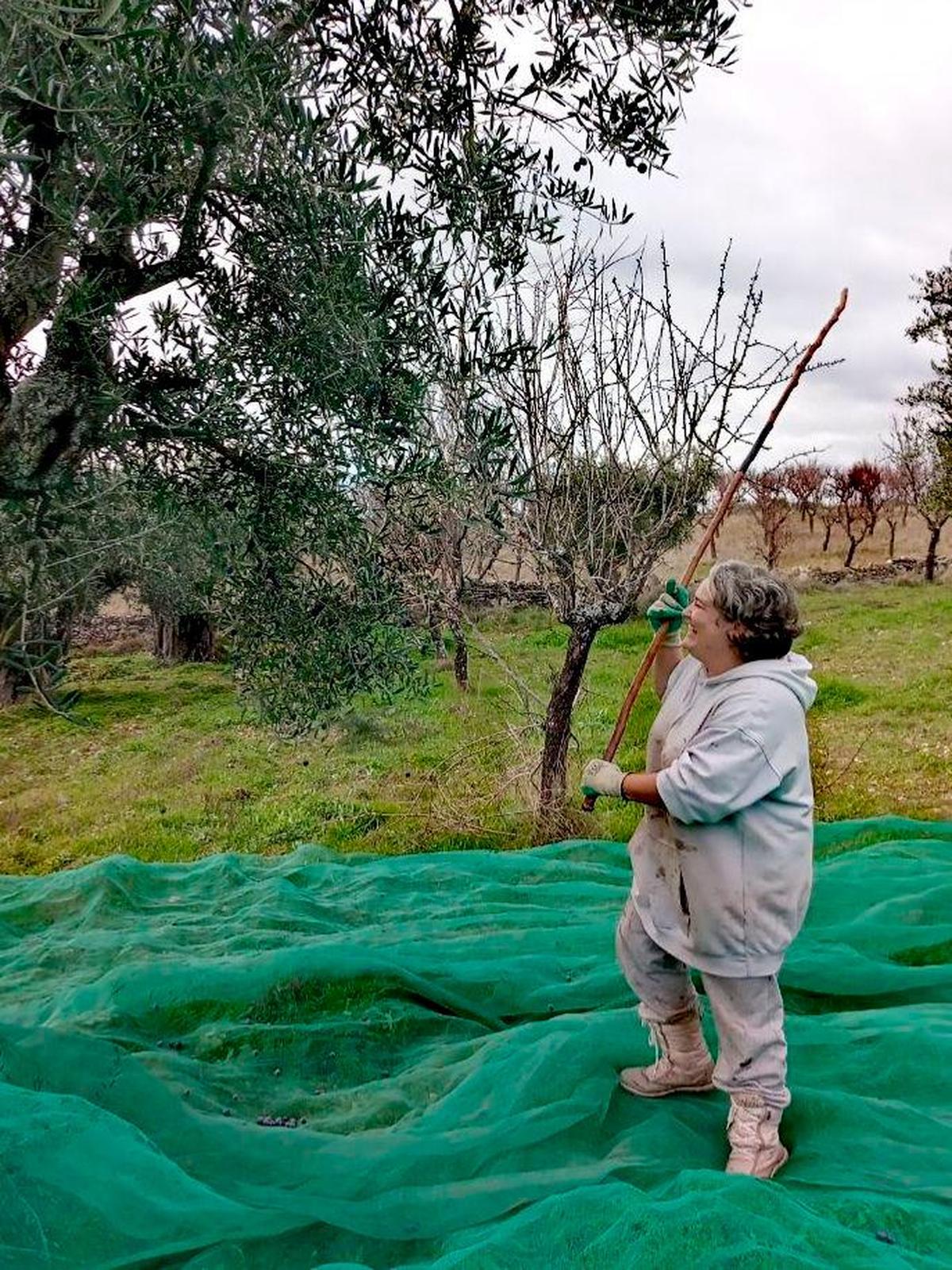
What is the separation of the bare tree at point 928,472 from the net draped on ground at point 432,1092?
17.7 meters

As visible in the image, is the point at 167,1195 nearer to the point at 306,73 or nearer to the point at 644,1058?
the point at 644,1058

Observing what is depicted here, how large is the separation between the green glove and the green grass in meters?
5.65

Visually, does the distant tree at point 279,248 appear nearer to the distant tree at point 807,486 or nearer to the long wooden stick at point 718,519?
the long wooden stick at point 718,519

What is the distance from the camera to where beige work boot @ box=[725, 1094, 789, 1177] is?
3770 mm

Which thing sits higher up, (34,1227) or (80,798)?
(34,1227)

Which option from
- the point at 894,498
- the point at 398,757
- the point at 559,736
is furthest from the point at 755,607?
the point at 894,498

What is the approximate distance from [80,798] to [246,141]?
12.6 metres

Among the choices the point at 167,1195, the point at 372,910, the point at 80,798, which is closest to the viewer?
the point at 167,1195

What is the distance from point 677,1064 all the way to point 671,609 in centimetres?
171

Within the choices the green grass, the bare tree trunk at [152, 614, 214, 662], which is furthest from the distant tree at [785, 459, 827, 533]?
the bare tree trunk at [152, 614, 214, 662]

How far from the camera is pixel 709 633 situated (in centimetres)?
394

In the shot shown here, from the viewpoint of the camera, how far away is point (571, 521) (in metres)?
9.49

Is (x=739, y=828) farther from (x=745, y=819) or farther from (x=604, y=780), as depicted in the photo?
(x=604, y=780)

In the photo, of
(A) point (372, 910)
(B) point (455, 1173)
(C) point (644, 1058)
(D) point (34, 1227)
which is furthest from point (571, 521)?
(D) point (34, 1227)
